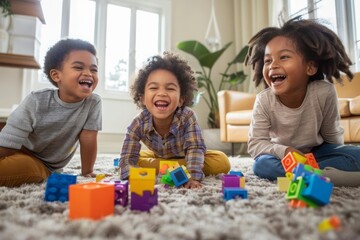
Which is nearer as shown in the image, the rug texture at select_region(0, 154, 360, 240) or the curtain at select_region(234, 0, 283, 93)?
the rug texture at select_region(0, 154, 360, 240)

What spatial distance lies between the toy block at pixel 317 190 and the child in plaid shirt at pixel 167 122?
0.42m

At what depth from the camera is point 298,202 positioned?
0.54 meters

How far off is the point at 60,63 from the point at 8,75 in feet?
5.70

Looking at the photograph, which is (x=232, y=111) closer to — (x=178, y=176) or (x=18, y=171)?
(x=178, y=176)

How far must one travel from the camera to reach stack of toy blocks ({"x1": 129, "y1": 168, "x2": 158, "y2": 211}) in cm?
53

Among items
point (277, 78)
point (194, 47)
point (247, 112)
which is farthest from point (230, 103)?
point (277, 78)

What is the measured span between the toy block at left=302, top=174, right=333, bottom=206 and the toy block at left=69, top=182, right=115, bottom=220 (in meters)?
0.35

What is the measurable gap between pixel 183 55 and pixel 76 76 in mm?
2367

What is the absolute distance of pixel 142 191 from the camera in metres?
0.54

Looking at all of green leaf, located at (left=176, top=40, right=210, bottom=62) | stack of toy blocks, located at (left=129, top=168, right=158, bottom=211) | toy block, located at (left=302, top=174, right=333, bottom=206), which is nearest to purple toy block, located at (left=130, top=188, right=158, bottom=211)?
stack of toy blocks, located at (left=129, top=168, right=158, bottom=211)

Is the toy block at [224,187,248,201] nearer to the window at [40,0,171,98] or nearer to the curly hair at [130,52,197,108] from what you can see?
the curly hair at [130,52,197,108]

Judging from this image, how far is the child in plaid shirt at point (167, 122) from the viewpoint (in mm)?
991

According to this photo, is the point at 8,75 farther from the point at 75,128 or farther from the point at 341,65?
the point at 341,65

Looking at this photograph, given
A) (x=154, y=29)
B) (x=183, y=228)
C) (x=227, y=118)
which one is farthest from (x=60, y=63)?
(x=154, y=29)
